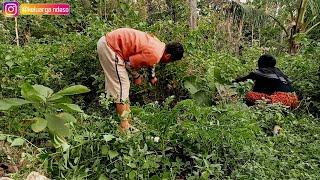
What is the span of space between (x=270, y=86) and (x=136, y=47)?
175cm

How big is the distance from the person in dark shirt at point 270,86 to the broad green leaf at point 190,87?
518 mm

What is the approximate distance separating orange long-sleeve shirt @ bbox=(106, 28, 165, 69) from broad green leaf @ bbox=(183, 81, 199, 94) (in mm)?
725

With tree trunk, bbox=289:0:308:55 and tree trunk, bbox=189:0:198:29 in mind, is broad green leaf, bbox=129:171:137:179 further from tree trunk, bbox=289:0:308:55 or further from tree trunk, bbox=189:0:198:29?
tree trunk, bbox=289:0:308:55

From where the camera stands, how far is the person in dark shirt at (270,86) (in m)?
5.42

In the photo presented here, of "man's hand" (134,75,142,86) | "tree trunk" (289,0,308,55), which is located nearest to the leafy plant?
"man's hand" (134,75,142,86)

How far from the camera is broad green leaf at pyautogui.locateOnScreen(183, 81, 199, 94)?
5.33 meters

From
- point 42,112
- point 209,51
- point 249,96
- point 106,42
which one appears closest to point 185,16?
point 209,51

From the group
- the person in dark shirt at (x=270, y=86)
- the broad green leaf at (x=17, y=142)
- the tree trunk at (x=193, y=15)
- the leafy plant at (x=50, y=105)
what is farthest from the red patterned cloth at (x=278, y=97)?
the broad green leaf at (x=17, y=142)

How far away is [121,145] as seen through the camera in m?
3.51

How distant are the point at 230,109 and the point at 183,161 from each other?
0.56 metres

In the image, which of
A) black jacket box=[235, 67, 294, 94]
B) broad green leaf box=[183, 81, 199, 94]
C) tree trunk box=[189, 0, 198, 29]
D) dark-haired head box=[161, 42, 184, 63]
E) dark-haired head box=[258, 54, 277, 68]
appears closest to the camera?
dark-haired head box=[161, 42, 184, 63]

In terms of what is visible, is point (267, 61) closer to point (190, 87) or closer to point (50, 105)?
point (190, 87)

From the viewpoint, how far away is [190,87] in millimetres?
5375

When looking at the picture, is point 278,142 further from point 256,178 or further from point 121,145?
point 121,145
